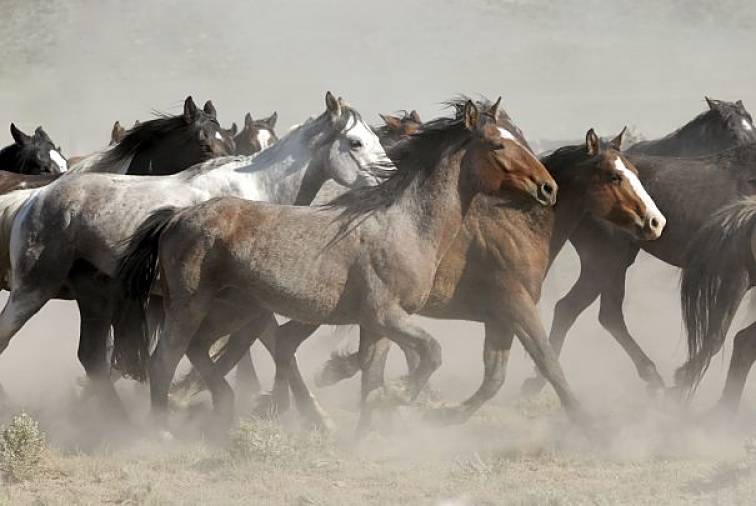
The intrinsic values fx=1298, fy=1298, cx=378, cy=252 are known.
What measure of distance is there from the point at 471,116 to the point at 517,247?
1.08 meters

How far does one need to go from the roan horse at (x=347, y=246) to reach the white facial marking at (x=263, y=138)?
4.15m

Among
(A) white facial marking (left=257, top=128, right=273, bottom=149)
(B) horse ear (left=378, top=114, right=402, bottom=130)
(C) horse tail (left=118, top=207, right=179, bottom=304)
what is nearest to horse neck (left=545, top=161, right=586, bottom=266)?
(C) horse tail (left=118, top=207, right=179, bottom=304)

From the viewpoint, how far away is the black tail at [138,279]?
7.60m

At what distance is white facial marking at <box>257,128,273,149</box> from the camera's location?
11766 mm

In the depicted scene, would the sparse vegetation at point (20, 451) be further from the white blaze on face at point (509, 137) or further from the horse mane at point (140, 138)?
the white blaze on face at point (509, 137)

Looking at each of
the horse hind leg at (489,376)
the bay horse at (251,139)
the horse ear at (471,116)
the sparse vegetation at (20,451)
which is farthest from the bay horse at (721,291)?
the bay horse at (251,139)

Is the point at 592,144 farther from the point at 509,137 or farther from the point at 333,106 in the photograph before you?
the point at 333,106

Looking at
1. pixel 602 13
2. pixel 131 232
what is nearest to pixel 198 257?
pixel 131 232

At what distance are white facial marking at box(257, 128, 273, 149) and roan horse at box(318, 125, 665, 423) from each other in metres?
4.02

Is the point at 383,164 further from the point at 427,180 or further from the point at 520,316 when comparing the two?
the point at 520,316

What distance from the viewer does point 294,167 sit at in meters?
8.62

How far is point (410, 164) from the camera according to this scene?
7.61 meters

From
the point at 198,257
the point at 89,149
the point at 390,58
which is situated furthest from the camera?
the point at 390,58

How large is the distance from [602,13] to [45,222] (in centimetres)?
6190
